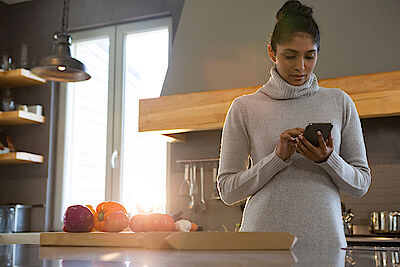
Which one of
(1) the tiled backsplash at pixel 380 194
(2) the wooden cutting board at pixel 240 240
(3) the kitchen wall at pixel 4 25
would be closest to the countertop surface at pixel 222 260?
(2) the wooden cutting board at pixel 240 240

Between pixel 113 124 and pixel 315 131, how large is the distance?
9.60 ft

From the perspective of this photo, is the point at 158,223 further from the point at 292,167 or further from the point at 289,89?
the point at 289,89

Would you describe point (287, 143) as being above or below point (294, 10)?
below

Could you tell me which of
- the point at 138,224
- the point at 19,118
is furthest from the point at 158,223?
the point at 19,118

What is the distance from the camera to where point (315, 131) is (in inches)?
48.8

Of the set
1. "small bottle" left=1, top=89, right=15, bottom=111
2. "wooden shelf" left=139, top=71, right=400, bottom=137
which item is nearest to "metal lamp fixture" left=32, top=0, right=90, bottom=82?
"wooden shelf" left=139, top=71, right=400, bottom=137

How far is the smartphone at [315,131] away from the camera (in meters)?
1.23

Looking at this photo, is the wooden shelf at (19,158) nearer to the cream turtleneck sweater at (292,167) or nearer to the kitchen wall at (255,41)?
the kitchen wall at (255,41)

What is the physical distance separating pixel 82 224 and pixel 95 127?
119 inches

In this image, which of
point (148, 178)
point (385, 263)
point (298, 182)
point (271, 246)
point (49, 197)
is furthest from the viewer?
point (49, 197)

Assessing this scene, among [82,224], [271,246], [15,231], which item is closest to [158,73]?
[15,231]

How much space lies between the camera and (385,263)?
694mm

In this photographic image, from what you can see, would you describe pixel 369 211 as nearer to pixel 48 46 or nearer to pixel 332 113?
pixel 332 113

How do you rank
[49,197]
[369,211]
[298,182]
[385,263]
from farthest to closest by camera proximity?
[49,197], [369,211], [298,182], [385,263]
